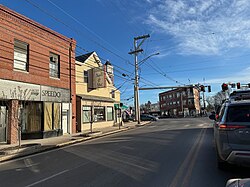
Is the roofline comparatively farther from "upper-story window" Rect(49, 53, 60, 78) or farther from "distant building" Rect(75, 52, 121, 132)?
"distant building" Rect(75, 52, 121, 132)

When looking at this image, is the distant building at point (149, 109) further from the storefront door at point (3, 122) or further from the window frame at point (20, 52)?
the storefront door at point (3, 122)

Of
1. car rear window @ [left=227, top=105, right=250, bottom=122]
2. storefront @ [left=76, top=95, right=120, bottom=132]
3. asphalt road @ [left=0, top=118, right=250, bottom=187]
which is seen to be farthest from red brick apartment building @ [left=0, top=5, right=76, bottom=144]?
car rear window @ [left=227, top=105, right=250, bottom=122]

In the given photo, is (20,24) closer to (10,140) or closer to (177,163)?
(10,140)

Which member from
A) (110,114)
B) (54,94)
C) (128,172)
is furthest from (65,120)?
(128,172)

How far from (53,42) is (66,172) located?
14.2 metres

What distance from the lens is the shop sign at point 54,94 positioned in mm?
17480

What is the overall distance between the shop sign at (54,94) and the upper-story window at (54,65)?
4.10 ft

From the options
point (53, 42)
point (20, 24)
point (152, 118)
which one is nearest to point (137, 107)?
point (152, 118)

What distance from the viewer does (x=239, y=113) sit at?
5.63 m

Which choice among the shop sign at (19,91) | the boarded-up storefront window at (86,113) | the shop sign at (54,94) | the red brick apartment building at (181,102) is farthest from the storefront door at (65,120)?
the red brick apartment building at (181,102)

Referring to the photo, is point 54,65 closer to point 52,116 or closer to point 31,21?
point 31,21

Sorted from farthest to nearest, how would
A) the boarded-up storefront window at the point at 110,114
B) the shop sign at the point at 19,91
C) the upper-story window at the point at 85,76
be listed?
the boarded-up storefront window at the point at 110,114 < the upper-story window at the point at 85,76 < the shop sign at the point at 19,91

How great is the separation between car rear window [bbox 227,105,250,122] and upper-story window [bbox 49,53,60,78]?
15.6 metres

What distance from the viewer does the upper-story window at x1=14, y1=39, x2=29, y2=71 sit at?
1557cm
